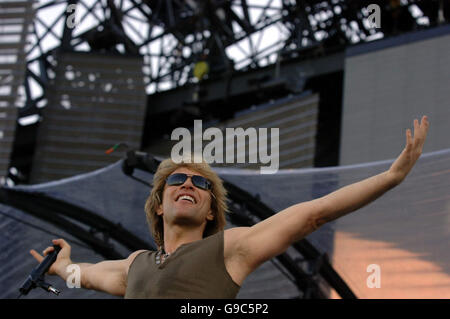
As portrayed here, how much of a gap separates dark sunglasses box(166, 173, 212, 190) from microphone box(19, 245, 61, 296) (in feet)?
2.59

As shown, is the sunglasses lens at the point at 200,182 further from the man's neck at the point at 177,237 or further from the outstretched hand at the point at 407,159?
the outstretched hand at the point at 407,159

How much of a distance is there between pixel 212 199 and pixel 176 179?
0.24 meters

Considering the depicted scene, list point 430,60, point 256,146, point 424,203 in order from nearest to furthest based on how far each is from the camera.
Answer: point 424,203 → point 256,146 → point 430,60

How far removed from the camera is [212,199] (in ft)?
13.4

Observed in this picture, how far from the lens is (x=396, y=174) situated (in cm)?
334

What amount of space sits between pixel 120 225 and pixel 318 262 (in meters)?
2.99

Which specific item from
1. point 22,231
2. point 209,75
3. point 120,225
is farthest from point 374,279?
point 209,75

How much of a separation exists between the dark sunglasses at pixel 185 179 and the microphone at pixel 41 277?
2.59 feet

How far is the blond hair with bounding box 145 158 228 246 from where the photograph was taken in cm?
406

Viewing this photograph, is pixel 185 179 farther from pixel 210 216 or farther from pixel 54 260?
pixel 54 260

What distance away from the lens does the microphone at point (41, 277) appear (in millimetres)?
4145

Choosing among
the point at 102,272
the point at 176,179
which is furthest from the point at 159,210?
the point at 102,272

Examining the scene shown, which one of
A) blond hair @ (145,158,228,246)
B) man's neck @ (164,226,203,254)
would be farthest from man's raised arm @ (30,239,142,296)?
man's neck @ (164,226,203,254)

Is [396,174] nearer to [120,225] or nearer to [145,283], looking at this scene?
[145,283]
